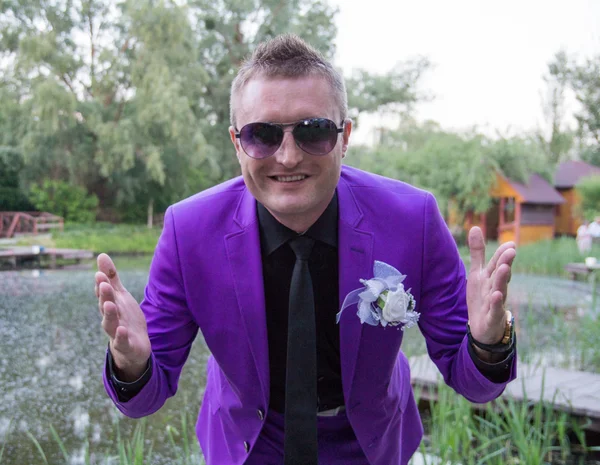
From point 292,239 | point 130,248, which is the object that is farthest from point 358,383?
point 130,248

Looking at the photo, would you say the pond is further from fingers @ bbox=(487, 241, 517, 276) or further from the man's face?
fingers @ bbox=(487, 241, 517, 276)

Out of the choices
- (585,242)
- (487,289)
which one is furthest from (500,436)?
(585,242)

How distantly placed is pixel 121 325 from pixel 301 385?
49cm

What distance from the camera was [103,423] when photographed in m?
4.70

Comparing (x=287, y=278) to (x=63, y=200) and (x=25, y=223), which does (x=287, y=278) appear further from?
(x=63, y=200)

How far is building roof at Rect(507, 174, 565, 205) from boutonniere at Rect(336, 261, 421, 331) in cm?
2109

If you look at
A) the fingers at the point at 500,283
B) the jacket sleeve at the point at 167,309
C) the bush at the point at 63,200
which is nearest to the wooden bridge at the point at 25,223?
the bush at the point at 63,200

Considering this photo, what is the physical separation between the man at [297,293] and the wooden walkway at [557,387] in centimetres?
198

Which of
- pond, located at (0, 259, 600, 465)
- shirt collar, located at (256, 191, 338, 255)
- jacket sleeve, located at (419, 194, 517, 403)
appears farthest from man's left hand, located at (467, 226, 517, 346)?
pond, located at (0, 259, 600, 465)

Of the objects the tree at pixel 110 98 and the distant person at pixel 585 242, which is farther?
the tree at pixel 110 98

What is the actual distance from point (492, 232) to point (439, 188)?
4.25m

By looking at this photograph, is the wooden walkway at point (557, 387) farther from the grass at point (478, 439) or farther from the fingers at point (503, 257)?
the fingers at point (503, 257)

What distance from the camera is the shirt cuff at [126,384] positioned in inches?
63.8

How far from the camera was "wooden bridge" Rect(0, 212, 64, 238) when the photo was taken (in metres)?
19.4
